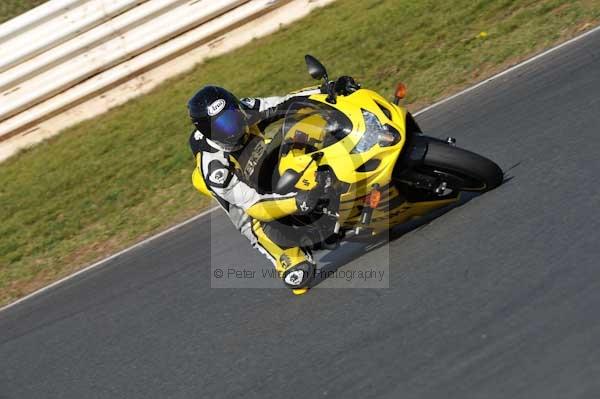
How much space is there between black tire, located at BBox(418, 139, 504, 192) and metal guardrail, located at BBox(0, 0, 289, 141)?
623 cm

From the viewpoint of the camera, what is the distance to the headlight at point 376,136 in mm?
5352

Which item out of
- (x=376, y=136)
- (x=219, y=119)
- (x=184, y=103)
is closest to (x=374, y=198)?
(x=376, y=136)

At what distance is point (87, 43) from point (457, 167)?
6987 millimetres

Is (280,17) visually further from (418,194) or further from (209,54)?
(418,194)

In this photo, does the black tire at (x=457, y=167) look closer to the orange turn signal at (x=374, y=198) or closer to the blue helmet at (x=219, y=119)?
the orange turn signal at (x=374, y=198)

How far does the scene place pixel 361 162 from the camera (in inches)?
212

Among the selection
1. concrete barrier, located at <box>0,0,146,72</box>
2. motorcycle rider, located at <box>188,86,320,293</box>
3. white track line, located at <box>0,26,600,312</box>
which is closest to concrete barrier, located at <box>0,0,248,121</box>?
concrete barrier, located at <box>0,0,146,72</box>

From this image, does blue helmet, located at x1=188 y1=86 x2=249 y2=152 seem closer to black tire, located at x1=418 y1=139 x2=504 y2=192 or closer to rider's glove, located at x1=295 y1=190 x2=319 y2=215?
rider's glove, located at x1=295 y1=190 x2=319 y2=215

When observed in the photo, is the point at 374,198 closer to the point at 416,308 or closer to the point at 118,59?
the point at 416,308

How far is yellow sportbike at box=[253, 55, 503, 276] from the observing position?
212 inches

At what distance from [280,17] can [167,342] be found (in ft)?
20.7

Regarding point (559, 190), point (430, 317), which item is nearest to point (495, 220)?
point (559, 190)

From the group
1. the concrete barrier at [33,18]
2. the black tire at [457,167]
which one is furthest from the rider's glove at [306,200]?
the concrete barrier at [33,18]

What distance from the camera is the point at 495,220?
5.64 metres
